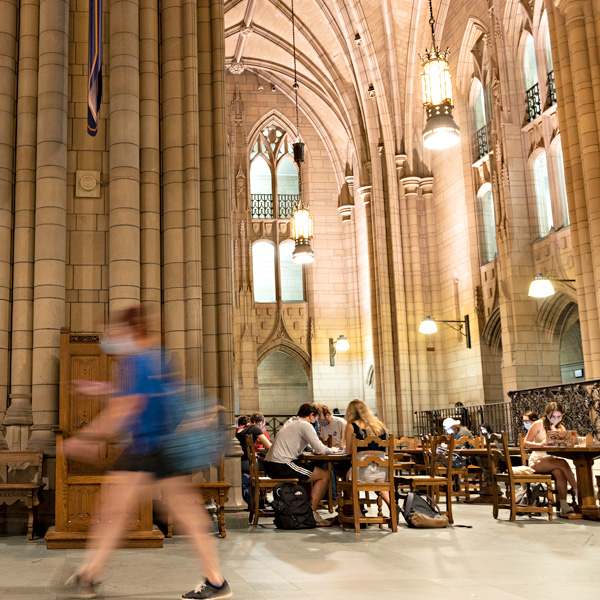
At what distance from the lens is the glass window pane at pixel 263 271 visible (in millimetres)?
28578

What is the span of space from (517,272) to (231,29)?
1352cm

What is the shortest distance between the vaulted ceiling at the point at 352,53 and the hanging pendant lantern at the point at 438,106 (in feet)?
28.8

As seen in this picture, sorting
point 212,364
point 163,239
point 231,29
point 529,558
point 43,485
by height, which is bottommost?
point 529,558

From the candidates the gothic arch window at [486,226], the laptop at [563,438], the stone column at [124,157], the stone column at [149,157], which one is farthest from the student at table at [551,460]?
the gothic arch window at [486,226]

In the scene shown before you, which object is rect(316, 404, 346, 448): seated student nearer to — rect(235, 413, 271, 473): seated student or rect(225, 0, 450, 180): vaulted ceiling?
rect(235, 413, 271, 473): seated student

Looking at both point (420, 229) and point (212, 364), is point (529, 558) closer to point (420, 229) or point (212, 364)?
point (212, 364)

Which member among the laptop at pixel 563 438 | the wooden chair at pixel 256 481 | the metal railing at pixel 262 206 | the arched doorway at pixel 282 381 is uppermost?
the metal railing at pixel 262 206

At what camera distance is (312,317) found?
28.4m

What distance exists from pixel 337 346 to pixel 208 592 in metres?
23.9

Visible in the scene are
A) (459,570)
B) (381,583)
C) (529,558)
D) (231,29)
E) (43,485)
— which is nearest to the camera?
(381,583)

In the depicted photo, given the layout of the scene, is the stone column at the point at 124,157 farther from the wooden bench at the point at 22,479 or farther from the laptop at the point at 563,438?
the laptop at the point at 563,438

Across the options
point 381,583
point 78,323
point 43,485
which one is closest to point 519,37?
point 78,323

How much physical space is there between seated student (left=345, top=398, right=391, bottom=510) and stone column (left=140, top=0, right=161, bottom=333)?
8.31 feet

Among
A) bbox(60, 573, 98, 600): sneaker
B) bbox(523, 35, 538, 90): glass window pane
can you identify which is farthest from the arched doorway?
bbox(60, 573, 98, 600): sneaker
